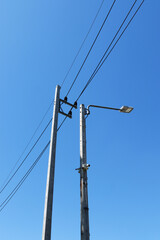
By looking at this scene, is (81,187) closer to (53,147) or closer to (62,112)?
(53,147)

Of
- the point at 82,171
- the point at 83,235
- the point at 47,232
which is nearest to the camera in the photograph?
the point at 83,235

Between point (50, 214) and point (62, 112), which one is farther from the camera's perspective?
point (62, 112)

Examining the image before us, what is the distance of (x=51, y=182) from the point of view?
221 inches

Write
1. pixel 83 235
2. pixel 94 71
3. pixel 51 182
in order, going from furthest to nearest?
pixel 94 71 → pixel 51 182 → pixel 83 235

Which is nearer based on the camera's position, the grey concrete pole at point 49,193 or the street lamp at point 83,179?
the street lamp at point 83,179

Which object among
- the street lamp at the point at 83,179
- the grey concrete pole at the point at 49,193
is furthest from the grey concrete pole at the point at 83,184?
the grey concrete pole at the point at 49,193

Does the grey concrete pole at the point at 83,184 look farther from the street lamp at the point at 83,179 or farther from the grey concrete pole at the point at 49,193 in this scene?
the grey concrete pole at the point at 49,193

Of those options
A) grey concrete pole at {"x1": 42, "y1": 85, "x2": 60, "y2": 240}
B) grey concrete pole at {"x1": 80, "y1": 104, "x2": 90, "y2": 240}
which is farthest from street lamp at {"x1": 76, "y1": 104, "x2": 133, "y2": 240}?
grey concrete pole at {"x1": 42, "y1": 85, "x2": 60, "y2": 240}

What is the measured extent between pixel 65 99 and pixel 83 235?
511 centimetres

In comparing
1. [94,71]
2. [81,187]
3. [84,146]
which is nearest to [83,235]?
[81,187]

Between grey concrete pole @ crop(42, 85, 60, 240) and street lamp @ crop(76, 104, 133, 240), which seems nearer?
street lamp @ crop(76, 104, 133, 240)

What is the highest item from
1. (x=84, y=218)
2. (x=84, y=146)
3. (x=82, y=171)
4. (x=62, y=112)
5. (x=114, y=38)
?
(x=114, y=38)

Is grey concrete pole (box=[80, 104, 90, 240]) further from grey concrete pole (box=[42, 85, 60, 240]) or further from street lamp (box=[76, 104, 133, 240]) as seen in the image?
grey concrete pole (box=[42, 85, 60, 240])

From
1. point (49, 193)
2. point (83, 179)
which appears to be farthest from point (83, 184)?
point (49, 193)
